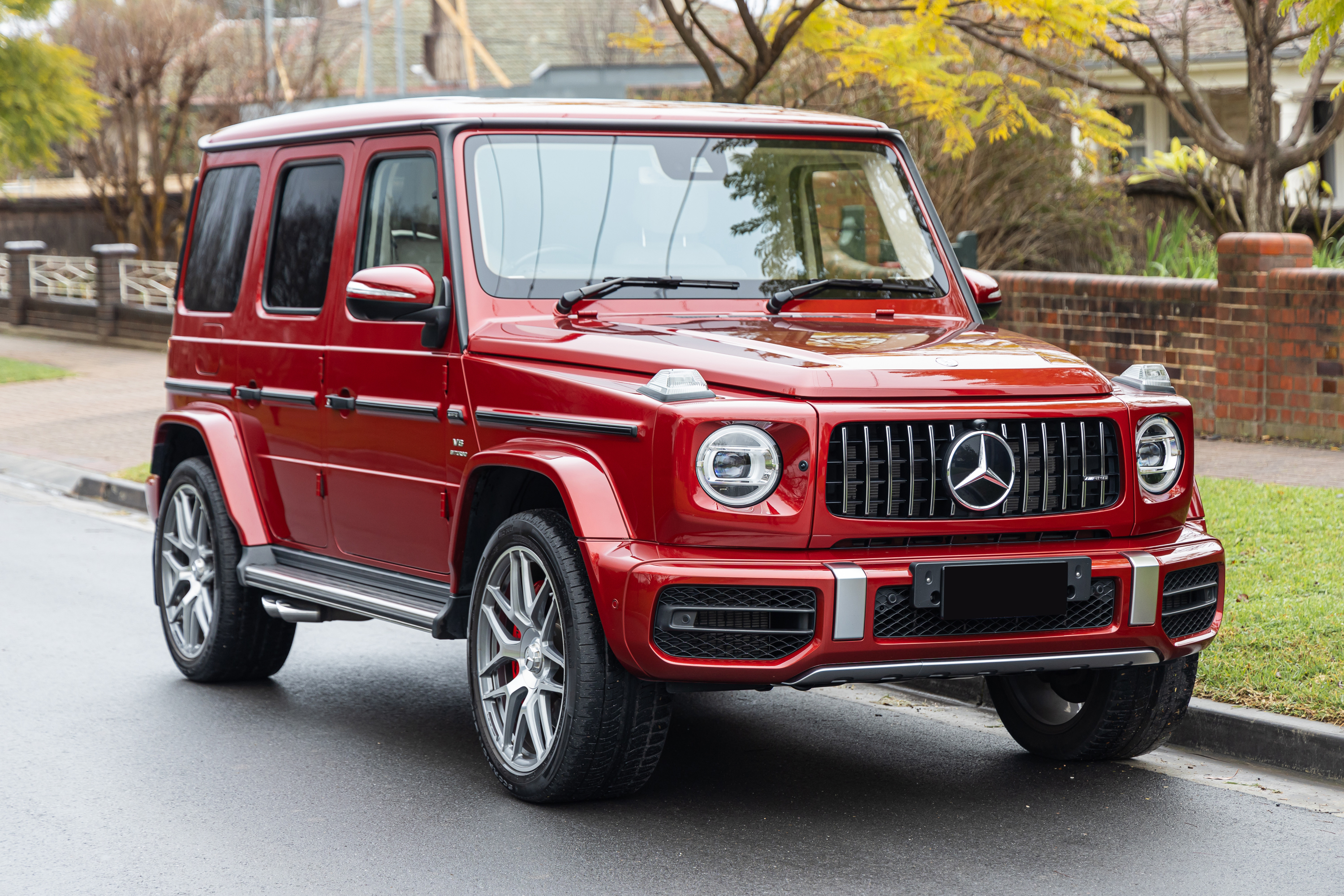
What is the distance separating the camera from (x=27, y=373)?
22031 millimetres

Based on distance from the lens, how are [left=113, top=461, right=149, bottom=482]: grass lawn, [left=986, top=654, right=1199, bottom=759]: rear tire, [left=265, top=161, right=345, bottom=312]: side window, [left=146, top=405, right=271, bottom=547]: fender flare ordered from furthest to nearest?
[left=113, top=461, right=149, bottom=482]: grass lawn < [left=146, top=405, right=271, bottom=547]: fender flare < [left=265, top=161, right=345, bottom=312]: side window < [left=986, top=654, right=1199, bottom=759]: rear tire

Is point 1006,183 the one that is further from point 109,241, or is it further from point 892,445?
point 109,241

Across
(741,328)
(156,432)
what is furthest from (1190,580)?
(156,432)

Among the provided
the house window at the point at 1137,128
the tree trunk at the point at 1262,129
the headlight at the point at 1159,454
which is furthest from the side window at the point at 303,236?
the house window at the point at 1137,128

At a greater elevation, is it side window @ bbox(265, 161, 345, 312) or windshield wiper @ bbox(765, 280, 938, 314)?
side window @ bbox(265, 161, 345, 312)

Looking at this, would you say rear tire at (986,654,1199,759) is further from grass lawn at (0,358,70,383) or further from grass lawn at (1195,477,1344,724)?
grass lawn at (0,358,70,383)

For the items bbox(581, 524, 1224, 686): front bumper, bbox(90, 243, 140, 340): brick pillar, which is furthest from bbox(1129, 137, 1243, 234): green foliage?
bbox(90, 243, 140, 340): brick pillar

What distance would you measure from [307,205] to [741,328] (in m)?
2.15

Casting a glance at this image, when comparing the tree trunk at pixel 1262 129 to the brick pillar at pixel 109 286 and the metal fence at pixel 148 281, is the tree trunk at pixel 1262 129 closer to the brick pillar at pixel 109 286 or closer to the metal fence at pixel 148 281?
the metal fence at pixel 148 281

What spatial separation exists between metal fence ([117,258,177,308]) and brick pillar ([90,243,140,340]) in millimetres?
72

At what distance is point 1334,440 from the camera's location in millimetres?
11820

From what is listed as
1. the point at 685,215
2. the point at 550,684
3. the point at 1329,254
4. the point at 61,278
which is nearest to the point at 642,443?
the point at 550,684

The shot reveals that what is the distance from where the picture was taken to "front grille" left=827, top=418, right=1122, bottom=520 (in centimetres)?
470

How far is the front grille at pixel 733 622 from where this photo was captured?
4.63m
